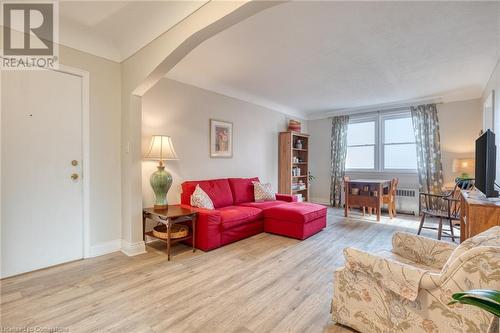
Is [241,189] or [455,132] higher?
[455,132]

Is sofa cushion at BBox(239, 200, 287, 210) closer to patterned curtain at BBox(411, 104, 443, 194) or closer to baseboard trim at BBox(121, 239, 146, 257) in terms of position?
baseboard trim at BBox(121, 239, 146, 257)

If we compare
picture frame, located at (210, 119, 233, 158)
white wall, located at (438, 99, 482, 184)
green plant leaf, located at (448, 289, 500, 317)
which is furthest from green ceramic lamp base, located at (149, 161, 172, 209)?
white wall, located at (438, 99, 482, 184)

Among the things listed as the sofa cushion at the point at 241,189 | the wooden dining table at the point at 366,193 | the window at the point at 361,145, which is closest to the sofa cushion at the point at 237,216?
the sofa cushion at the point at 241,189

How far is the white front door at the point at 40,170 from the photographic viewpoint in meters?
2.34

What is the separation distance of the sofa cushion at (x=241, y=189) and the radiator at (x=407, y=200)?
353 cm

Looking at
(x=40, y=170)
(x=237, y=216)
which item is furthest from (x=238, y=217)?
(x=40, y=170)

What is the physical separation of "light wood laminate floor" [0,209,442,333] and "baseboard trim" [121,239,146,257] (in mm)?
77

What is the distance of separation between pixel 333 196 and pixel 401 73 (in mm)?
3475

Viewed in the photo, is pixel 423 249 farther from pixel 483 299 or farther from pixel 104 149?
pixel 104 149

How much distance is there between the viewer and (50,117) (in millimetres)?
2576

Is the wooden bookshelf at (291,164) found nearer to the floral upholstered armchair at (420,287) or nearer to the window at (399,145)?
the window at (399,145)

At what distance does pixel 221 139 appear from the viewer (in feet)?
14.5

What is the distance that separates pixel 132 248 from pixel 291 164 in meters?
3.78

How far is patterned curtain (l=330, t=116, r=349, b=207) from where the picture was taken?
621 centimetres
